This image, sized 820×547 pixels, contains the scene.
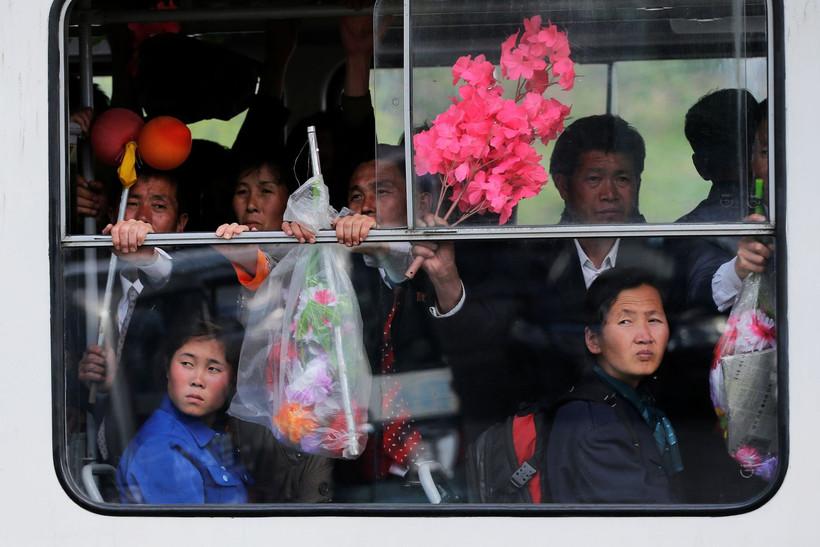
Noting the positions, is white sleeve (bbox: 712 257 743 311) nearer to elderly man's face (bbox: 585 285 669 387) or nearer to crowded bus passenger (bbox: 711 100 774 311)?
crowded bus passenger (bbox: 711 100 774 311)

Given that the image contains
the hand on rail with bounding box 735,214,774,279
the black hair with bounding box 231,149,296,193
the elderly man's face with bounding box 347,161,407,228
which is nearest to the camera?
the hand on rail with bounding box 735,214,774,279

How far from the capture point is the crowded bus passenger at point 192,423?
7.63ft

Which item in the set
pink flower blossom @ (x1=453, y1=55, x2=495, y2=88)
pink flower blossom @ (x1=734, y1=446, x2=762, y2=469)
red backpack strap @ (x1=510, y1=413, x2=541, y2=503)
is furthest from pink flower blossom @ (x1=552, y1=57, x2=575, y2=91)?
pink flower blossom @ (x1=734, y1=446, x2=762, y2=469)

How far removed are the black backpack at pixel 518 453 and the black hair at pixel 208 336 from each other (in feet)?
1.79

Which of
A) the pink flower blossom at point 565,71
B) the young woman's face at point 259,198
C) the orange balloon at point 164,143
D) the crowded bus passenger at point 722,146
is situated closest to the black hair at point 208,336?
the young woman's face at point 259,198

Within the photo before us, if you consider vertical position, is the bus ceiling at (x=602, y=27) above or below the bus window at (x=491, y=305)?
above

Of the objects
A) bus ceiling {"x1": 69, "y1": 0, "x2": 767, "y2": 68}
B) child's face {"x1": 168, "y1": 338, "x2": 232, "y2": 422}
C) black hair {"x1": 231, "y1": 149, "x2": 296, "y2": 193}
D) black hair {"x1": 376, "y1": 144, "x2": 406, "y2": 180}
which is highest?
bus ceiling {"x1": 69, "y1": 0, "x2": 767, "y2": 68}

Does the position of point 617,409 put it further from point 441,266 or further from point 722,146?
point 722,146

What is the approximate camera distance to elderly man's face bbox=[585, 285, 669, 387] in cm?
223

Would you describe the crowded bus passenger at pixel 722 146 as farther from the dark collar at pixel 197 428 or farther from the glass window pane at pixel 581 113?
the dark collar at pixel 197 428

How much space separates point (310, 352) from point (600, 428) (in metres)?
0.63

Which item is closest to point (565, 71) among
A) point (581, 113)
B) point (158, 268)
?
point (581, 113)

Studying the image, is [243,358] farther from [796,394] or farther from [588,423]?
[796,394]

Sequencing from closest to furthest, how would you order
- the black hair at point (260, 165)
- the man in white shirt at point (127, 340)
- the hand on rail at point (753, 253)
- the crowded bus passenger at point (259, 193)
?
the hand on rail at point (753, 253) < the man in white shirt at point (127, 340) < the crowded bus passenger at point (259, 193) < the black hair at point (260, 165)
